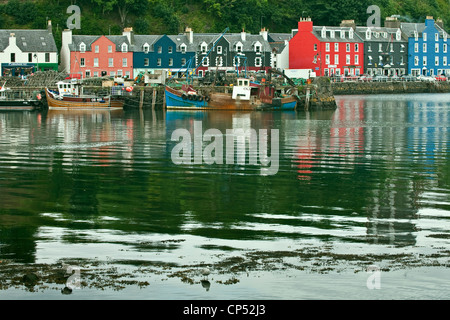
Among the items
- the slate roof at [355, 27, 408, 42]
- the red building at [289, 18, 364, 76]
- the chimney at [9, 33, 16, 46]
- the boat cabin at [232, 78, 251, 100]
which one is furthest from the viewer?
the slate roof at [355, 27, 408, 42]

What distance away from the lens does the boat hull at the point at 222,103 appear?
72875mm

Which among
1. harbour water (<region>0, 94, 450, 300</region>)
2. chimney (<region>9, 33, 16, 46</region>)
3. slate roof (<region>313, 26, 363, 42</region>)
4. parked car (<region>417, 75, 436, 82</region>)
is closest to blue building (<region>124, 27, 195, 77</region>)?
chimney (<region>9, 33, 16, 46</region>)

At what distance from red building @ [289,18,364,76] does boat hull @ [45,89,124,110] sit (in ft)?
136

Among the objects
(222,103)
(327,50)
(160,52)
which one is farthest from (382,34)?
(222,103)

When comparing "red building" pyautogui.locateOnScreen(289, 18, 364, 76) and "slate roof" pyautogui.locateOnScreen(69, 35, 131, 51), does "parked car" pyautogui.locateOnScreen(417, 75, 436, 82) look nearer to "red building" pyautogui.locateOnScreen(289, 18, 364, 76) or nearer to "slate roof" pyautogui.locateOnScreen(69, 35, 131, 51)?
"red building" pyautogui.locateOnScreen(289, 18, 364, 76)

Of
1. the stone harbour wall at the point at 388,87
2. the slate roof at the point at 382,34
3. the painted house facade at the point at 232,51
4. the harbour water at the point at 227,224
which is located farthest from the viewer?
the slate roof at the point at 382,34

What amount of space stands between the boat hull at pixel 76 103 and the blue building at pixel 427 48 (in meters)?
63.9

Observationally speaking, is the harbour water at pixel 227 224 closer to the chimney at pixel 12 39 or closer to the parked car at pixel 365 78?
the chimney at pixel 12 39

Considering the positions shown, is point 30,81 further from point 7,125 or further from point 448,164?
point 448,164

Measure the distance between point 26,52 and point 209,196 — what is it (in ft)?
249

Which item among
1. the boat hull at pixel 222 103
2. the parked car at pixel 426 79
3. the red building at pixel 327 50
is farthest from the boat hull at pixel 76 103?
the parked car at pixel 426 79

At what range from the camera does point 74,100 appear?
74.4 meters

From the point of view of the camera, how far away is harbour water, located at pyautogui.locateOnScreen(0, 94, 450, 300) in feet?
44.8
